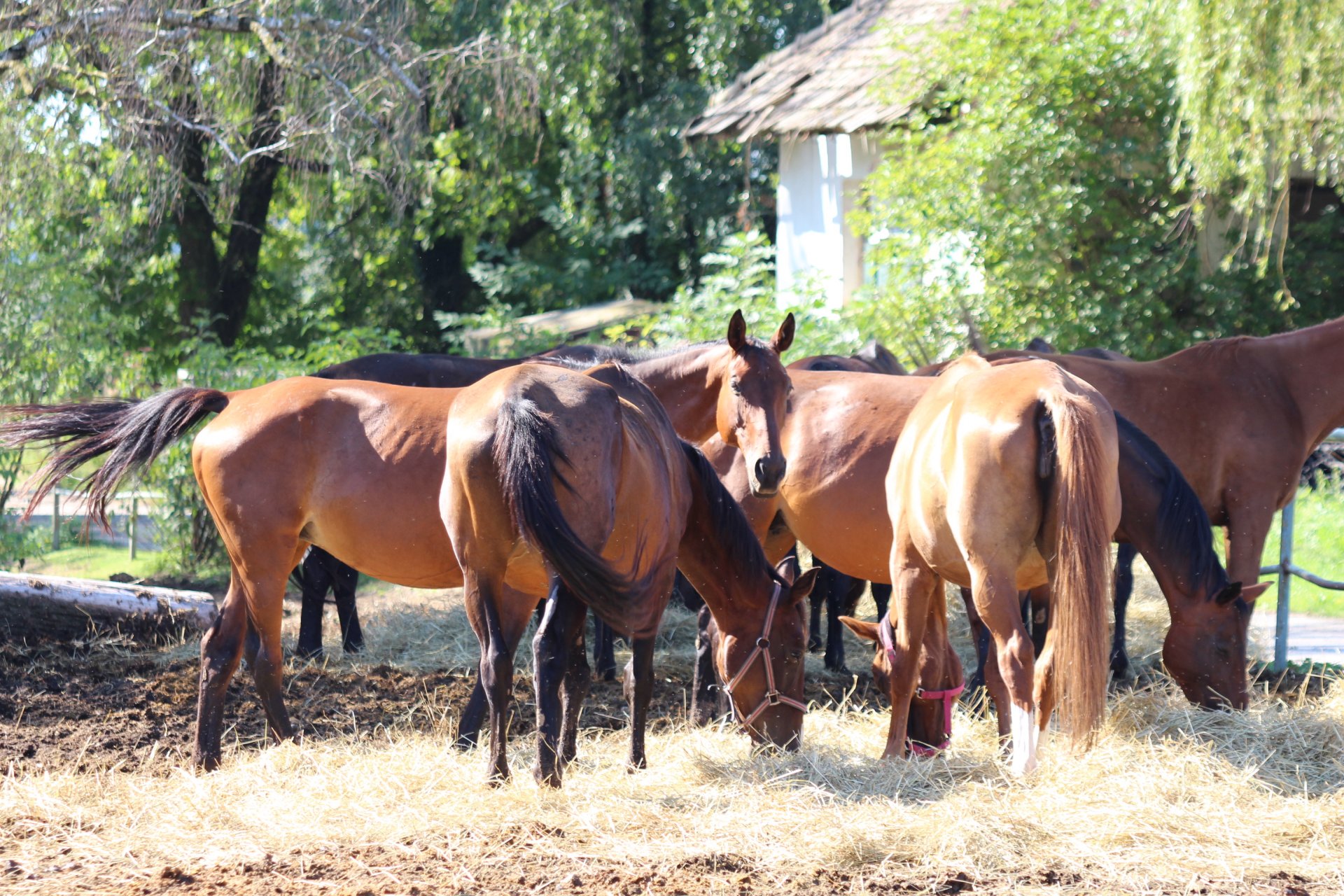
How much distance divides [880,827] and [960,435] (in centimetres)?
134

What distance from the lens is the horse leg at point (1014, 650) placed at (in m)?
3.99

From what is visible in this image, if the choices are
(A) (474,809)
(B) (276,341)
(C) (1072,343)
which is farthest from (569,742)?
(B) (276,341)

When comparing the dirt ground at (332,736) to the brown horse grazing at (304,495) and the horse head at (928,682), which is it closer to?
the brown horse grazing at (304,495)

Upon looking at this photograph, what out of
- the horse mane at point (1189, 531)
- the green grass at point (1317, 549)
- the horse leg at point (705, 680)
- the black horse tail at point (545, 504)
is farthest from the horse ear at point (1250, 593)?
the green grass at point (1317, 549)

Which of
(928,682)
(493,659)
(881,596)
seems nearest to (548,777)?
(493,659)

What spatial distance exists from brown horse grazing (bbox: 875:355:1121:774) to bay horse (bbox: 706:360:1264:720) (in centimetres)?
61

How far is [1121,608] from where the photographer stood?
21.7 feet

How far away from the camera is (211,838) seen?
150 inches

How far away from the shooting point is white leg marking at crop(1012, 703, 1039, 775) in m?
4.04

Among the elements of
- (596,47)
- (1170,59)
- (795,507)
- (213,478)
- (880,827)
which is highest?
(596,47)

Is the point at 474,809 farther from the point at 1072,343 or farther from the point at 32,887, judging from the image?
the point at 1072,343

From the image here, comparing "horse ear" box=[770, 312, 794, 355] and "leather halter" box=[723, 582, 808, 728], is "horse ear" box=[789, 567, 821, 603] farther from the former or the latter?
"horse ear" box=[770, 312, 794, 355]

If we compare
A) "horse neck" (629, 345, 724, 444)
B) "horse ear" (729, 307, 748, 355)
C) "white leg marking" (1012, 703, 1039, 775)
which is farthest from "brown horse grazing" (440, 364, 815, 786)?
"horse neck" (629, 345, 724, 444)

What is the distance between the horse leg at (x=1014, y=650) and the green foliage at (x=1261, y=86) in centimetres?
480
